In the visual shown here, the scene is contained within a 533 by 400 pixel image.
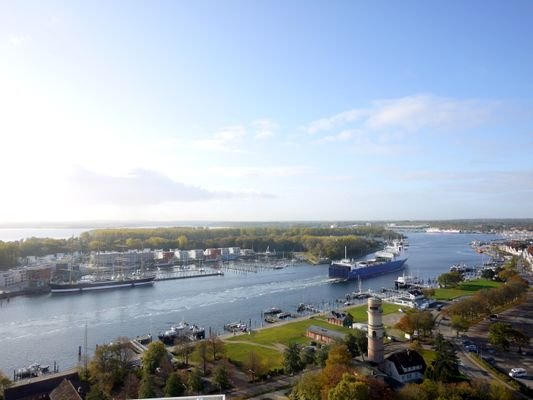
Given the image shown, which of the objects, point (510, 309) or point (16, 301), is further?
point (16, 301)

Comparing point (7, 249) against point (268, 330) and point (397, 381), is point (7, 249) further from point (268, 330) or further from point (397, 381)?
point (397, 381)

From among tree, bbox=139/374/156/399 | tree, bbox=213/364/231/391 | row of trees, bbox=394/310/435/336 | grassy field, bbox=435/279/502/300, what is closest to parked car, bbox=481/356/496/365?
row of trees, bbox=394/310/435/336

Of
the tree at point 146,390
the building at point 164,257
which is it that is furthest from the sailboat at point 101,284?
the tree at point 146,390

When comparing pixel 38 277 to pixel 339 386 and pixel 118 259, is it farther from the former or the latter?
pixel 339 386

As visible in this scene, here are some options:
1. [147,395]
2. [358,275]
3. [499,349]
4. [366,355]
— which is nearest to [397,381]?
[366,355]

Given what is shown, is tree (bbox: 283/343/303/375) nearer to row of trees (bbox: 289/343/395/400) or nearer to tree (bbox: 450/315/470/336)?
row of trees (bbox: 289/343/395/400)

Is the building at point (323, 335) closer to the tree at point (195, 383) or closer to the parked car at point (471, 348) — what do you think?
the parked car at point (471, 348)
